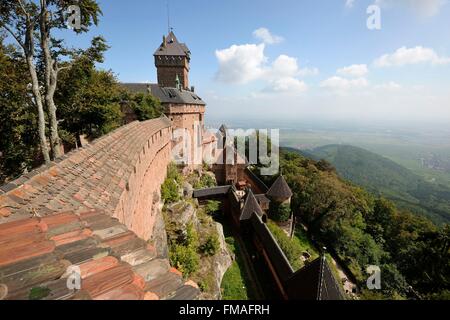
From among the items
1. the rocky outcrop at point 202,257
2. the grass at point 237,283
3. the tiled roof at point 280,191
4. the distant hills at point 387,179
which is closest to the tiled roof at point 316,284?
the grass at point 237,283

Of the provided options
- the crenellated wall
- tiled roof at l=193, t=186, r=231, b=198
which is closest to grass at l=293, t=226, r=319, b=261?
tiled roof at l=193, t=186, r=231, b=198

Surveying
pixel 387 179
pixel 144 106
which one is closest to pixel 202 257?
pixel 144 106

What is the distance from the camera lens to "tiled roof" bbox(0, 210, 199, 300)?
1646mm

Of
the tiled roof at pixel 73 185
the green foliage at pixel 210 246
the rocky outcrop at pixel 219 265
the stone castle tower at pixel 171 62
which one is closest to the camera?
the tiled roof at pixel 73 185

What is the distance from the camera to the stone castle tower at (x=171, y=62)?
32.1 m

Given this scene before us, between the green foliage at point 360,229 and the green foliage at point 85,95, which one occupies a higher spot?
the green foliage at point 85,95

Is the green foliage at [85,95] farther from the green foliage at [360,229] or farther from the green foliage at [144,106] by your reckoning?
the green foliage at [360,229]

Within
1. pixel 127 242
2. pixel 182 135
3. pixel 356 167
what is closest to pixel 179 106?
pixel 182 135

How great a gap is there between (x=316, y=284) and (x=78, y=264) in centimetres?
1274

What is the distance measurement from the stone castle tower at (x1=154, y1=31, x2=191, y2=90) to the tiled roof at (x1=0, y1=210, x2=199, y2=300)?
106 feet

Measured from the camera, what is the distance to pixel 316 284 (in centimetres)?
1132

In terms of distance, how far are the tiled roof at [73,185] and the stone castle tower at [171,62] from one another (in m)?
29.1

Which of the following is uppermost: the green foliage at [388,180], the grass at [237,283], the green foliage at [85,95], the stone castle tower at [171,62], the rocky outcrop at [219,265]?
the stone castle tower at [171,62]

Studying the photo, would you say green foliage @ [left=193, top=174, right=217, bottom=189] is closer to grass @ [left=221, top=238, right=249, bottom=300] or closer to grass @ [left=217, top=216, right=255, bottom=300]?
grass @ [left=217, top=216, right=255, bottom=300]
